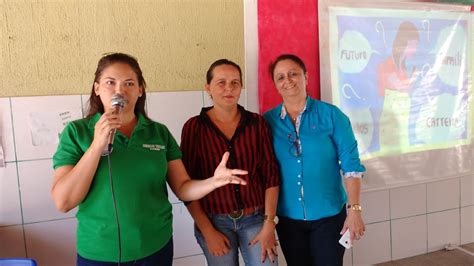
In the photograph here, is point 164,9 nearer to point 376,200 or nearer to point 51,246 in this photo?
point 51,246

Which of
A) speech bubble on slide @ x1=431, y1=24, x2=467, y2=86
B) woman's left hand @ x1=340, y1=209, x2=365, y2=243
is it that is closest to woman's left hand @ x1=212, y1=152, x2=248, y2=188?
woman's left hand @ x1=340, y1=209, x2=365, y2=243

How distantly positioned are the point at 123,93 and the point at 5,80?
895 millimetres

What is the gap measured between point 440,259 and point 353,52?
1.59m

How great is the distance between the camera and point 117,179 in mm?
1130

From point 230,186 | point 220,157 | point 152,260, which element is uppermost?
point 220,157

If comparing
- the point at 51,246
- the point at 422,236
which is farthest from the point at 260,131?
the point at 422,236

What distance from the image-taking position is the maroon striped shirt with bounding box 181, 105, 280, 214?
149 centimetres

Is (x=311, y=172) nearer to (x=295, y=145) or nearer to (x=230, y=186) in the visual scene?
(x=295, y=145)

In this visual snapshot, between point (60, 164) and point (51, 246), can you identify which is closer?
point (60, 164)

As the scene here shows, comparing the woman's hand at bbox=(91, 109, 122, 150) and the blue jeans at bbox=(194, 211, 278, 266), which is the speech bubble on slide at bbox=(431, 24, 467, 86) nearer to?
the blue jeans at bbox=(194, 211, 278, 266)

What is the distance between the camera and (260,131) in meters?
1.56

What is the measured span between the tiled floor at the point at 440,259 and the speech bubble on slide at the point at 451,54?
1214 millimetres

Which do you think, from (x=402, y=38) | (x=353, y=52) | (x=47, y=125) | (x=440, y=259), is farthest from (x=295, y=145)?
(x=440, y=259)

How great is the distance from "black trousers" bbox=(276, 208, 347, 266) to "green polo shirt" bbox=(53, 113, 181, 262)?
0.63 meters
